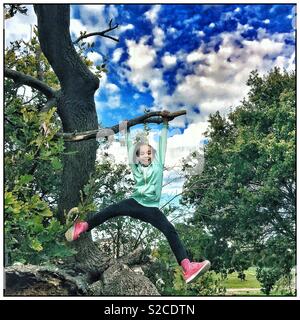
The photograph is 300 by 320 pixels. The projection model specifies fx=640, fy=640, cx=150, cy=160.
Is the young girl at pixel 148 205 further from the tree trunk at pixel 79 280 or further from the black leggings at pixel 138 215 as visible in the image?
the tree trunk at pixel 79 280

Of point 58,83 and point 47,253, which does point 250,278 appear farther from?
point 58,83

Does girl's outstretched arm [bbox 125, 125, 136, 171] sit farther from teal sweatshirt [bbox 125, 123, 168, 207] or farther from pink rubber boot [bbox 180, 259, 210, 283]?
pink rubber boot [bbox 180, 259, 210, 283]

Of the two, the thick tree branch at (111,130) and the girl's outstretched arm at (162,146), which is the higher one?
the thick tree branch at (111,130)

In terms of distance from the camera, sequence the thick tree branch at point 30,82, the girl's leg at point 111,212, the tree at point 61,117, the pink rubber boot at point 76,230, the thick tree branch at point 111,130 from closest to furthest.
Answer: the girl's leg at point 111,212 → the pink rubber boot at point 76,230 → the thick tree branch at point 111,130 → the tree at point 61,117 → the thick tree branch at point 30,82

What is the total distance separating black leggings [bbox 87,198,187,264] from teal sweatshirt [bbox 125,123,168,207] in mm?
60

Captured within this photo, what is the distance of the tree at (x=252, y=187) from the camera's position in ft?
20.3

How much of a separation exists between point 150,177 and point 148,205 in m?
0.26

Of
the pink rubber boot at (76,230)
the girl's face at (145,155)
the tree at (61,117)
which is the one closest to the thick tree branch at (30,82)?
the tree at (61,117)

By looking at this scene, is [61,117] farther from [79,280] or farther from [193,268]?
[193,268]

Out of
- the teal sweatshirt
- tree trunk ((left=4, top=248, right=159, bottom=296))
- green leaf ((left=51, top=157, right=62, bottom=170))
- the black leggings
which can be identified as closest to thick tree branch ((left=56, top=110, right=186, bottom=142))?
the teal sweatshirt

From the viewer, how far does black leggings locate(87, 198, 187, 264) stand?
224 inches

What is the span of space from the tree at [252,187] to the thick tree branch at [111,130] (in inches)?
19.7

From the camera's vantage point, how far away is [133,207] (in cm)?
571

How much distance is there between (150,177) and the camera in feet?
19.0
